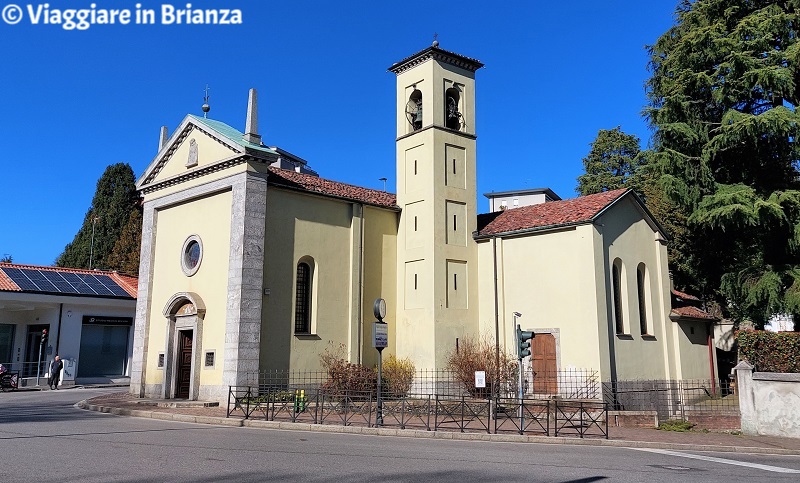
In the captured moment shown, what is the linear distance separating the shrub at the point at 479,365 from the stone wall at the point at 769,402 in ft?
22.4

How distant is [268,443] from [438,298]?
12.4 m

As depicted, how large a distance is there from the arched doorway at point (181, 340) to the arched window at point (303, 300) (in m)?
3.21

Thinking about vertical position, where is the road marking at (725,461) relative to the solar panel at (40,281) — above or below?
below

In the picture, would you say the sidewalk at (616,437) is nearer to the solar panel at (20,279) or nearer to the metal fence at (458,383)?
the metal fence at (458,383)

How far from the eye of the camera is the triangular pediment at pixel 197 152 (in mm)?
21578

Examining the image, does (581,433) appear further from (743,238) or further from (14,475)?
(743,238)

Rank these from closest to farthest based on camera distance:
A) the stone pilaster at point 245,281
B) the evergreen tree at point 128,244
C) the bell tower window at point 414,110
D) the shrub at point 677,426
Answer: the shrub at point 677,426 < the stone pilaster at point 245,281 < the bell tower window at point 414,110 < the evergreen tree at point 128,244

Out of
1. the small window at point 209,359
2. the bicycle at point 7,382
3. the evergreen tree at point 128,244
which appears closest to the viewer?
the small window at point 209,359

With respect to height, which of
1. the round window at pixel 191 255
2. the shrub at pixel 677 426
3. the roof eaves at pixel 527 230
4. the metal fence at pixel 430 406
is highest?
the roof eaves at pixel 527 230

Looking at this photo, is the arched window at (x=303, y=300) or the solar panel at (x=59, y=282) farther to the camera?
the solar panel at (x=59, y=282)

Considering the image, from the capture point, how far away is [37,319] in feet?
109

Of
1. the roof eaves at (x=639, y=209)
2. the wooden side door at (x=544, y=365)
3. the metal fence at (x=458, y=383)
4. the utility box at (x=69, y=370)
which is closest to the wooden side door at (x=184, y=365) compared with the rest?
the metal fence at (x=458, y=383)

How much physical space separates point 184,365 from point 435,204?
11.0 m

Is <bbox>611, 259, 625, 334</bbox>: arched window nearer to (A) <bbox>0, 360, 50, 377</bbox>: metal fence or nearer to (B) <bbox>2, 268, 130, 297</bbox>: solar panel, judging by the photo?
(B) <bbox>2, 268, 130, 297</bbox>: solar panel
